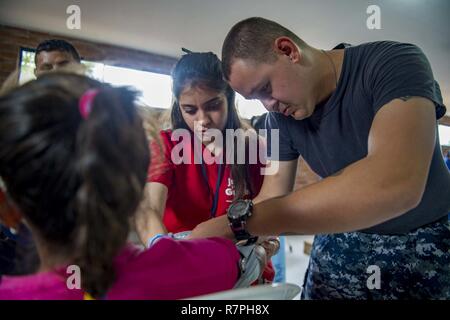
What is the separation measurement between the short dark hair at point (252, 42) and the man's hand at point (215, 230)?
1.30ft

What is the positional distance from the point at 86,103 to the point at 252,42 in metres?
0.53

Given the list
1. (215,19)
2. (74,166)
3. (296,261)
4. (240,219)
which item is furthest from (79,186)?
(296,261)

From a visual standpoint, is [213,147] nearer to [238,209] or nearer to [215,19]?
[238,209]

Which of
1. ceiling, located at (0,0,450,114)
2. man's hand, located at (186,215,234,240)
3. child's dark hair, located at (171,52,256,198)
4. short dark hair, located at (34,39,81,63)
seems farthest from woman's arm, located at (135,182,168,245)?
ceiling, located at (0,0,450,114)

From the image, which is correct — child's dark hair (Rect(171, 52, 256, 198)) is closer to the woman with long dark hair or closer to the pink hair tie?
the woman with long dark hair

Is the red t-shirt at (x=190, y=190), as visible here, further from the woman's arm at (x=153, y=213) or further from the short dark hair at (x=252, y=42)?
the short dark hair at (x=252, y=42)

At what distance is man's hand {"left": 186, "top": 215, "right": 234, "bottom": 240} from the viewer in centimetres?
69

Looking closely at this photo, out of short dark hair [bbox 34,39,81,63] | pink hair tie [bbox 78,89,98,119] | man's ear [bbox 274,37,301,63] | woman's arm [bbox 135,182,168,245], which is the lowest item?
woman's arm [bbox 135,182,168,245]

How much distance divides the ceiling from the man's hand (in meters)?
2.70

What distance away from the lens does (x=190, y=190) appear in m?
1.14
